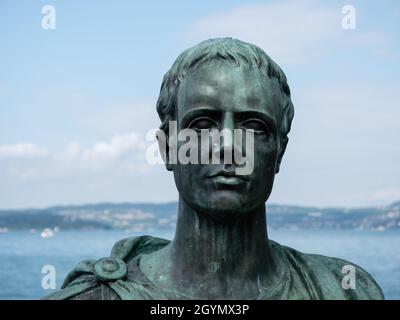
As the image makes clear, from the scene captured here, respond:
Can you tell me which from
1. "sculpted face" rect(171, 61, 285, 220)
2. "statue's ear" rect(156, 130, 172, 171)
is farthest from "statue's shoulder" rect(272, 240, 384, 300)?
"statue's ear" rect(156, 130, 172, 171)

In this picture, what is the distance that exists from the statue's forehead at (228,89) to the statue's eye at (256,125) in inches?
3.6

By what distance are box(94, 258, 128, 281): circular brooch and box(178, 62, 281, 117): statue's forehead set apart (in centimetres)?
125

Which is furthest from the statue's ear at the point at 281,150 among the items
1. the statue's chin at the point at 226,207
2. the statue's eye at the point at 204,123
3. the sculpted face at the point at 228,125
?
the statue's eye at the point at 204,123

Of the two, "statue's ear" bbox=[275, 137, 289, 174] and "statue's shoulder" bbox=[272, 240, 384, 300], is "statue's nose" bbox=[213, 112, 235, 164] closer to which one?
"statue's ear" bbox=[275, 137, 289, 174]

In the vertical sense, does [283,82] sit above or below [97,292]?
above

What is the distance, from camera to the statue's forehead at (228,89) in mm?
A: 12648

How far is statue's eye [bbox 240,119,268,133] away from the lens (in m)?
12.7

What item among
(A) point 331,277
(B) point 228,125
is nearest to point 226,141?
(B) point 228,125

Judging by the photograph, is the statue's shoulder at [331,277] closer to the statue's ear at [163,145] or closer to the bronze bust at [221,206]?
the bronze bust at [221,206]

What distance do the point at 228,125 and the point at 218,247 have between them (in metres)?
0.93
